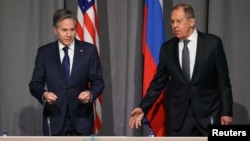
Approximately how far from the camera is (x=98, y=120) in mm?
4008

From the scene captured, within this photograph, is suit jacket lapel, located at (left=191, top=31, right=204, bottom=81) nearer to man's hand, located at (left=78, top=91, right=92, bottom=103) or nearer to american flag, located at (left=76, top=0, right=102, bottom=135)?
man's hand, located at (left=78, top=91, right=92, bottom=103)

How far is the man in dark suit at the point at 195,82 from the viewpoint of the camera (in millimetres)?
3160

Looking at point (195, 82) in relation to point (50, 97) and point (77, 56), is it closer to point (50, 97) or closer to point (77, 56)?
point (77, 56)

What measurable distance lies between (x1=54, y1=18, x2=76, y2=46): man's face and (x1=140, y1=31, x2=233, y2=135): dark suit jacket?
65 centimetres

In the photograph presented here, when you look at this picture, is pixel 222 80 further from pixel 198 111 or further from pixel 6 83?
pixel 6 83

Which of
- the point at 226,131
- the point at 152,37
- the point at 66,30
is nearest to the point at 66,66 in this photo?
the point at 66,30

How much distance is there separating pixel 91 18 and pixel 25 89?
3.35 ft

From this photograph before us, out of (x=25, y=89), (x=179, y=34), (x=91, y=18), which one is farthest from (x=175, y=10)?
(x=25, y=89)

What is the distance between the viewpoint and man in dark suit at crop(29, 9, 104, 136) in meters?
3.11

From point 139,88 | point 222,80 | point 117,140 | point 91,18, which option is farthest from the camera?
point 139,88

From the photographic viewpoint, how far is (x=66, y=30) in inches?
122

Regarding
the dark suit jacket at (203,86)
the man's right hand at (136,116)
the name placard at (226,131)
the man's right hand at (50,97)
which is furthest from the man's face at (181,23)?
the name placard at (226,131)

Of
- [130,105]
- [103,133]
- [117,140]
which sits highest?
[117,140]

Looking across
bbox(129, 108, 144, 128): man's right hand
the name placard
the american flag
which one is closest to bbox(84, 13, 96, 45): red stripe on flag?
the american flag
